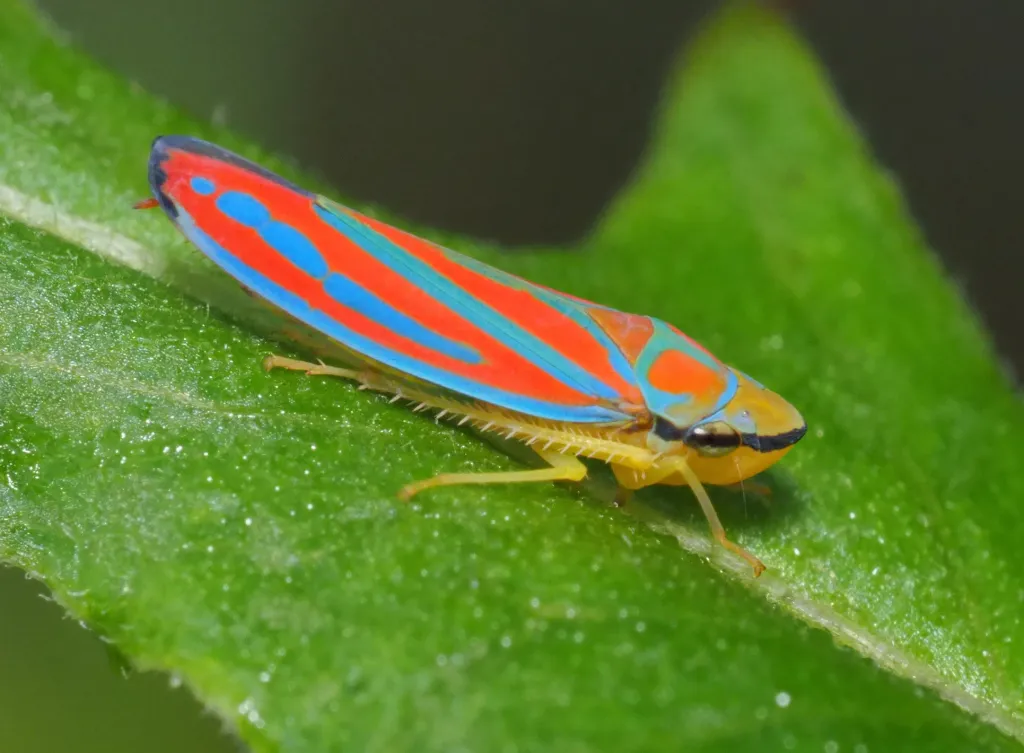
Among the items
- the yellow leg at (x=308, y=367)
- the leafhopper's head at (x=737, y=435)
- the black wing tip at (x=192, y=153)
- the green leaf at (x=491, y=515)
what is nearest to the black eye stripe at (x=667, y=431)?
the leafhopper's head at (x=737, y=435)

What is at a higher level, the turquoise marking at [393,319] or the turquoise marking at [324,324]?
the turquoise marking at [393,319]

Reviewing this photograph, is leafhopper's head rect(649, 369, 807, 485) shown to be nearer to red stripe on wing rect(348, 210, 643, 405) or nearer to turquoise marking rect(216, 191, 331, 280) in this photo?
red stripe on wing rect(348, 210, 643, 405)

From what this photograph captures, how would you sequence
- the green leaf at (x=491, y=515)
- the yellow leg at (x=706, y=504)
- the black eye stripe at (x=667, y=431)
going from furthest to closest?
the black eye stripe at (x=667, y=431) < the yellow leg at (x=706, y=504) < the green leaf at (x=491, y=515)

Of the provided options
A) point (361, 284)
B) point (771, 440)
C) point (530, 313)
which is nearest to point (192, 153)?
point (361, 284)

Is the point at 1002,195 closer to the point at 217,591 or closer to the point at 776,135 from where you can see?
the point at 776,135

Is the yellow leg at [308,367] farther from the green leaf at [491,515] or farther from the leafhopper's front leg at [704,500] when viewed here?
the leafhopper's front leg at [704,500]

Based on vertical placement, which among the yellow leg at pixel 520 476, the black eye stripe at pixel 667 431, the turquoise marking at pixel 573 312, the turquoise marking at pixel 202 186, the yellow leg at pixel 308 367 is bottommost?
the yellow leg at pixel 308 367

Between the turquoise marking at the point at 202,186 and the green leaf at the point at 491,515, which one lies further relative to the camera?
the turquoise marking at the point at 202,186

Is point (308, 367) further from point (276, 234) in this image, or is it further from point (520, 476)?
point (520, 476)
